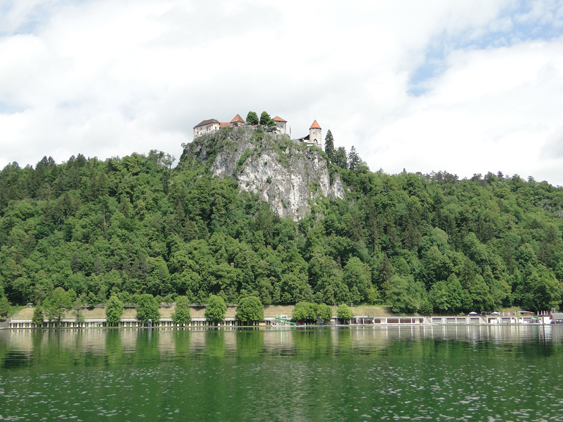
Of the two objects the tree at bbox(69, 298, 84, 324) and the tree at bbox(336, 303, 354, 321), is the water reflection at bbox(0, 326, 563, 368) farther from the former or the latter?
the tree at bbox(69, 298, 84, 324)

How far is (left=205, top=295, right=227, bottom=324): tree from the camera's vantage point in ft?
456

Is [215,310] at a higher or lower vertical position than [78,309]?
lower

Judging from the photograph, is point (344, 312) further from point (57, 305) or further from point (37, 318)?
point (37, 318)

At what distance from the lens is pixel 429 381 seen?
160ft

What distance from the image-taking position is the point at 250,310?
448 ft

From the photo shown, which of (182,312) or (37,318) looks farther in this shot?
(37,318)

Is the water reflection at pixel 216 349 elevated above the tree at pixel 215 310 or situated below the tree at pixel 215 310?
below

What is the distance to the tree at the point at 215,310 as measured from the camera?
456 ft

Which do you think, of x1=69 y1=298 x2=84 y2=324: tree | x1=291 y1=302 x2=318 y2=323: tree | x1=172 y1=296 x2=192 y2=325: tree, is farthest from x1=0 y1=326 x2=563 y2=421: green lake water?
x1=69 y1=298 x2=84 y2=324: tree

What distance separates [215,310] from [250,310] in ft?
28.9

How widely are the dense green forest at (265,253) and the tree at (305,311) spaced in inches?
243

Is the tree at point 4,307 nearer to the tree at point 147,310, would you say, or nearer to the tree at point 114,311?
the tree at point 114,311

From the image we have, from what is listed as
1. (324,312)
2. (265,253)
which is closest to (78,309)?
(265,253)

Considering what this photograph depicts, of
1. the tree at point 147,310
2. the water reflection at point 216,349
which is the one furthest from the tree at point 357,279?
the water reflection at point 216,349
